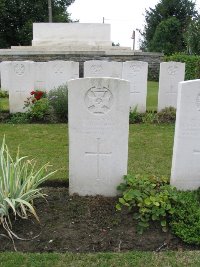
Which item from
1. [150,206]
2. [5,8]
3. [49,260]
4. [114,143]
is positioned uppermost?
[5,8]

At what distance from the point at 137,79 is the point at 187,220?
6032 millimetres

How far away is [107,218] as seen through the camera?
12.2ft

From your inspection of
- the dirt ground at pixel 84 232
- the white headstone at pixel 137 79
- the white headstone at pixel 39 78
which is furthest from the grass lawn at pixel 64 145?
the white headstone at pixel 39 78

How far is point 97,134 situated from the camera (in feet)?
13.2

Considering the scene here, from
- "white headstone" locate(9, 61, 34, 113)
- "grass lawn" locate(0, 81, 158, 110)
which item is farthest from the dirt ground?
"grass lawn" locate(0, 81, 158, 110)

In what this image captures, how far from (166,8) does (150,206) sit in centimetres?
3079

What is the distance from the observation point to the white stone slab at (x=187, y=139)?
3.93m

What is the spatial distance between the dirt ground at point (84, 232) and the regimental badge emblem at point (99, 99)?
109cm

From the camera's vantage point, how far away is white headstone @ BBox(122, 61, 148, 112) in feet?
29.6


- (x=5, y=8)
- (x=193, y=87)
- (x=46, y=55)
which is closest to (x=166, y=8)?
(x=5, y=8)

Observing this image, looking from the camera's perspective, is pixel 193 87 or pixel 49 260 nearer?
pixel 49 260

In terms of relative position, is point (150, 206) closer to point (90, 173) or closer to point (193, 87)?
point (90, 173)

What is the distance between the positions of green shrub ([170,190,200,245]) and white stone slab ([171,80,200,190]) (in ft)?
1.22

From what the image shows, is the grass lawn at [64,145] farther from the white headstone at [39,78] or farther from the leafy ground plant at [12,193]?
the white headstone at [39,78]
